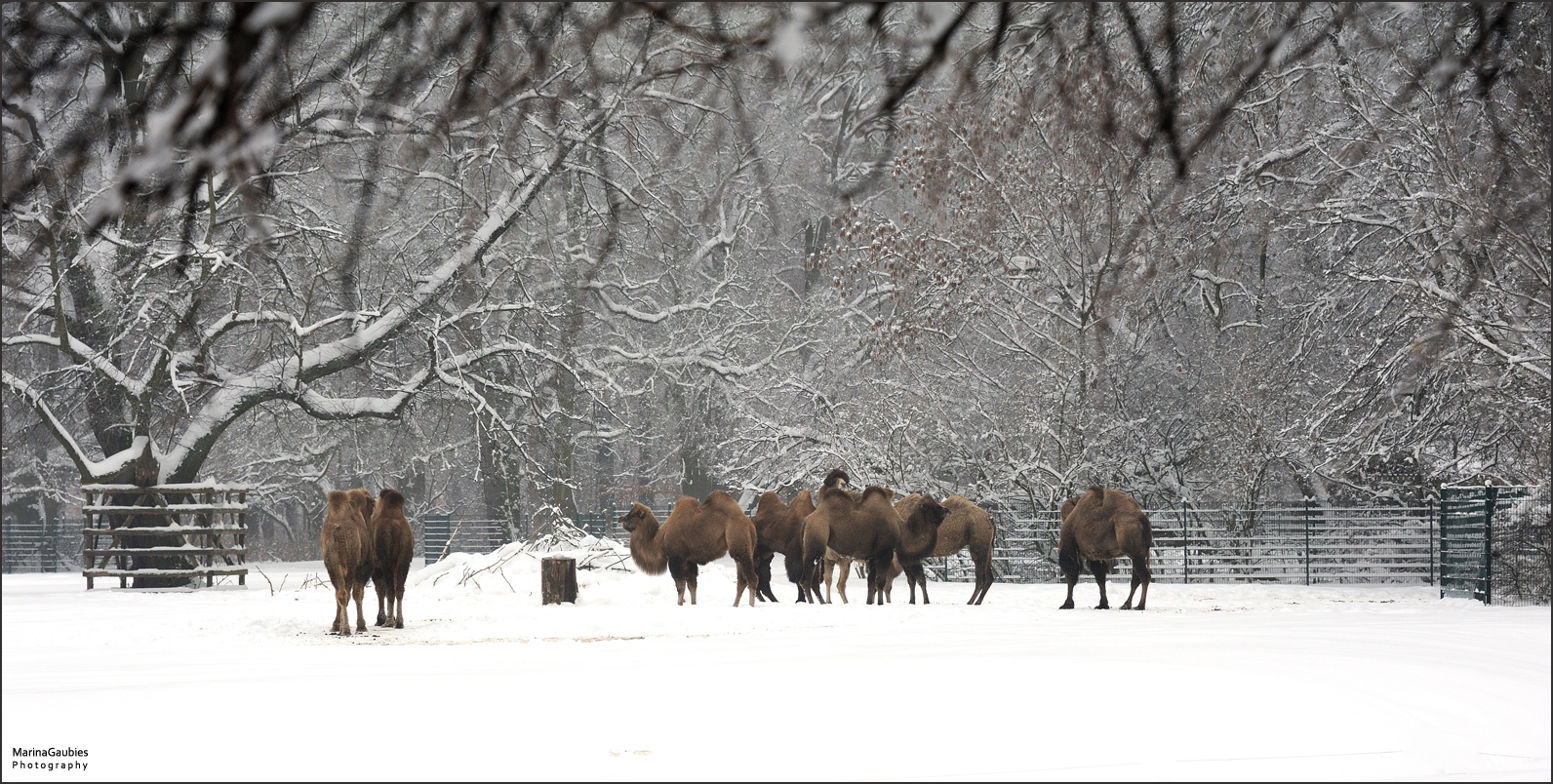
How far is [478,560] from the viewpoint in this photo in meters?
18.7

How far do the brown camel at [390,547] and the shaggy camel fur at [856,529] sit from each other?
4.54 m

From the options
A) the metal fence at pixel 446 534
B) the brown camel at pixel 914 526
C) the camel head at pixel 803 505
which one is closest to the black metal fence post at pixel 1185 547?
the brown camel at pixel 914 526

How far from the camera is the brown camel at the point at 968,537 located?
1609 centimetres

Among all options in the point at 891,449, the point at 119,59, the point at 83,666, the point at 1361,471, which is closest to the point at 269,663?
the point at 83,666

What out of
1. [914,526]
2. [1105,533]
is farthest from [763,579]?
[1105,533]

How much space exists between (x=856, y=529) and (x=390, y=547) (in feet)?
16.7

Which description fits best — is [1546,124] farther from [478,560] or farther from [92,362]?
[92,362]

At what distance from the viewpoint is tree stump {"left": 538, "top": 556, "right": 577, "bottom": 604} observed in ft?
50.3

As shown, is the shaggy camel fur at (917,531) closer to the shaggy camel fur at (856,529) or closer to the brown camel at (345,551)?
the shaggy camel fur at (856,529)

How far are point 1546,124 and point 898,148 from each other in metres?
21.0

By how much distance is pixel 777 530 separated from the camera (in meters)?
16.0

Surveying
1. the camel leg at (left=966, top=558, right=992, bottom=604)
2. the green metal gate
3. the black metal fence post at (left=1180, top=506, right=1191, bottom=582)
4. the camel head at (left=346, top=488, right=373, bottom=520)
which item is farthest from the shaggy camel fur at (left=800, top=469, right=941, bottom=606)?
the black metal fence post at (left=1180, top=506, right=1191, bottom=582)

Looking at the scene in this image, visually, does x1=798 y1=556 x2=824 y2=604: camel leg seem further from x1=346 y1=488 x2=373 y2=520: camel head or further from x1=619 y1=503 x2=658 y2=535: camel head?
x1=346 y1=488 x2=373 y2=520: camel head

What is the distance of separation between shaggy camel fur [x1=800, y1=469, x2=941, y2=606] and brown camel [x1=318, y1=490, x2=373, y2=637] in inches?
198
